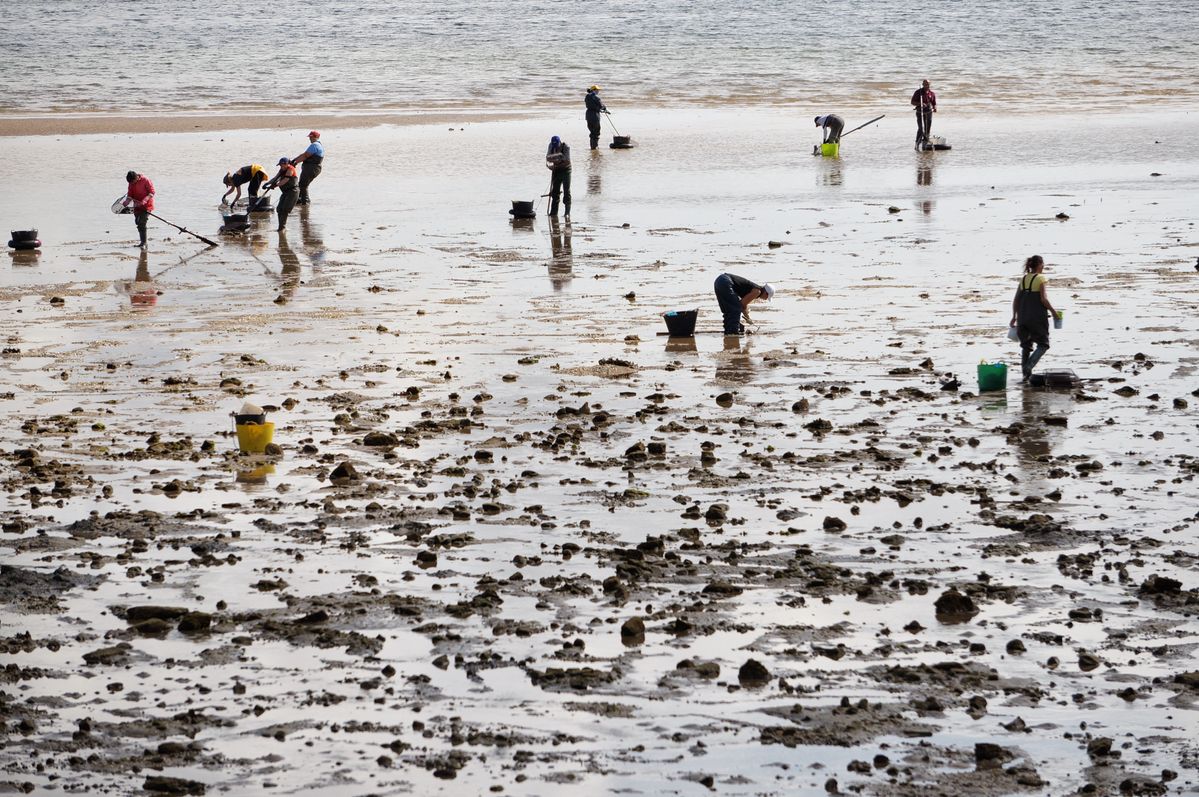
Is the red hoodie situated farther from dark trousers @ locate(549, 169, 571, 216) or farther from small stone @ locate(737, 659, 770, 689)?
small stone @ locate(737, 659, 770, 689)

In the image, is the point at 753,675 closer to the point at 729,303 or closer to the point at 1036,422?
the point at 1036,422

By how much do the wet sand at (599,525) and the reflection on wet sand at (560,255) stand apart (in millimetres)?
229

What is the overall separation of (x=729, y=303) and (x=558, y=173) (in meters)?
10.7

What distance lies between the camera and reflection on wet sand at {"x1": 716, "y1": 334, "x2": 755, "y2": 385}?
16.8 m

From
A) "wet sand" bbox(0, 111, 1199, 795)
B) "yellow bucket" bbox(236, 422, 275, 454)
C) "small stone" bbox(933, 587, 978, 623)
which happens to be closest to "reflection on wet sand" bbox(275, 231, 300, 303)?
"wet sand" bbox(0, 111, 1199, 795)

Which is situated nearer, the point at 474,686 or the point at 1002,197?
the point at 474,686

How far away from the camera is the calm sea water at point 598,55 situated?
6209cm

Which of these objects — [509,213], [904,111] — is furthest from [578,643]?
[904,111]

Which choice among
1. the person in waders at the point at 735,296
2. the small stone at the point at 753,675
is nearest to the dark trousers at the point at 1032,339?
the person in waders at the point at 735,296

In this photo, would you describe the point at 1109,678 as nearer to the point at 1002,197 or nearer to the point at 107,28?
the point at 1002,197

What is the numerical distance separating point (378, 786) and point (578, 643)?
195 cm

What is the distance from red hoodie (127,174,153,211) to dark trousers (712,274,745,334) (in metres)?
11.6

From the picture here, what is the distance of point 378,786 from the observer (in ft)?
25.5

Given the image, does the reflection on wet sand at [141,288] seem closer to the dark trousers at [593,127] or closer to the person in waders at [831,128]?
the dark trousers at [593,127]
